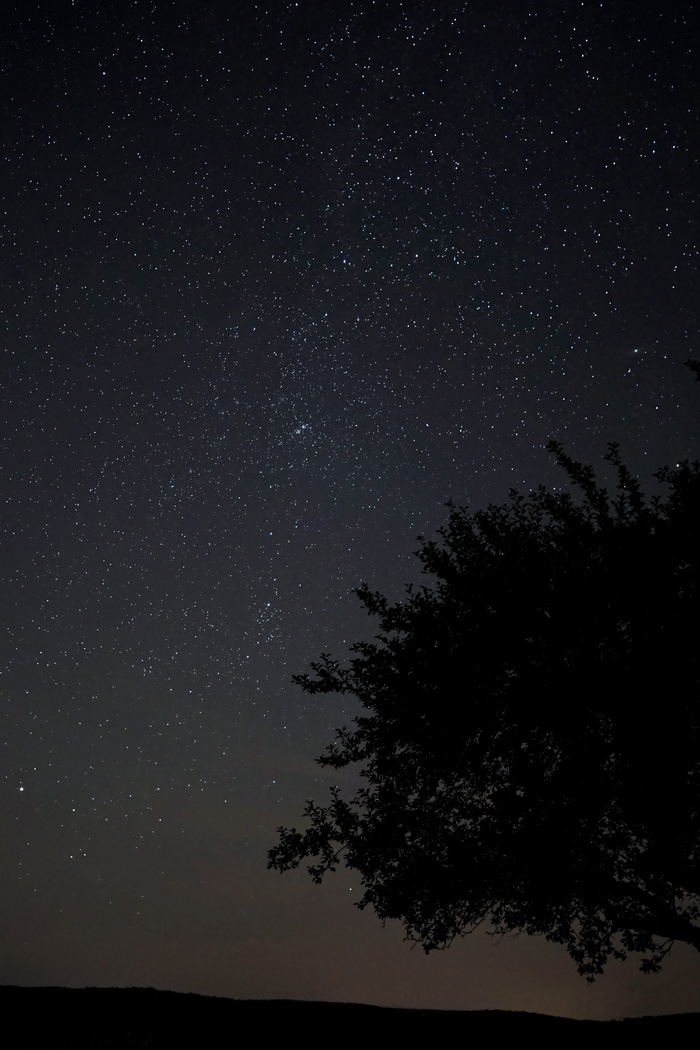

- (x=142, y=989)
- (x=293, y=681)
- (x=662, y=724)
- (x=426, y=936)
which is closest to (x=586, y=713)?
(x=662, y=724)

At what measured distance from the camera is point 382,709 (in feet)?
41.7

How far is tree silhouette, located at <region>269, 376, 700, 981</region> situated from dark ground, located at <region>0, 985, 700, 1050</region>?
113 cm

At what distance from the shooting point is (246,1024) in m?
11.7

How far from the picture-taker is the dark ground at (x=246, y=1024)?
10.8m

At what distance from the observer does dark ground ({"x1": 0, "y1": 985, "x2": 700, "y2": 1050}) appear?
Answer: 35.6 feet

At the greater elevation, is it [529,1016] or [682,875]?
[682,875]

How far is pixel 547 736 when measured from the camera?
1141cm

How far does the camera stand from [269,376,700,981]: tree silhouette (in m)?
10.3

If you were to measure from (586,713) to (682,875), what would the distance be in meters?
2.53

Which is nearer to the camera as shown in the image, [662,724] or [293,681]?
[662,724]

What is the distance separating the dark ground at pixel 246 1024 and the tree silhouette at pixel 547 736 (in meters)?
1.13

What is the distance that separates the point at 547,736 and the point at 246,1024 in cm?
623

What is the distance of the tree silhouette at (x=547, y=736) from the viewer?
10336 millimetres

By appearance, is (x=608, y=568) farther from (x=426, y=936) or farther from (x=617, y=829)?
(x=426, y=936)
